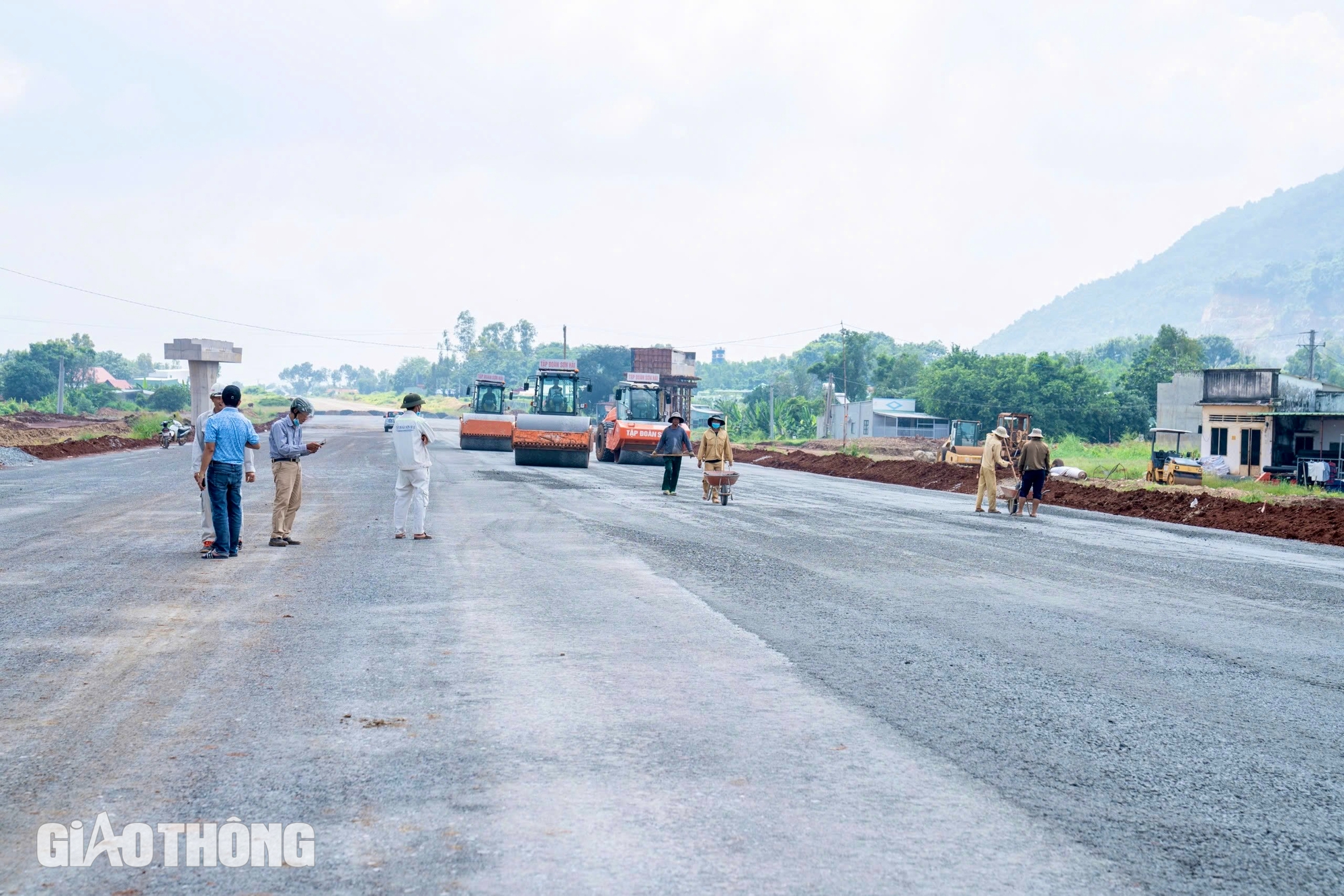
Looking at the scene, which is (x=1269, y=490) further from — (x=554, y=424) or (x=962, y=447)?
(x=554, y=424)

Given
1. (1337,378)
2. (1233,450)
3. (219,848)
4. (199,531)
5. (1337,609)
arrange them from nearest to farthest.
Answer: (219,848), (1337,609), (199,531), (1233,450), (1337,378)

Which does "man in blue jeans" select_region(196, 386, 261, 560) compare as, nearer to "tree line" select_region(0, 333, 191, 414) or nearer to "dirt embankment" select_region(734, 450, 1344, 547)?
"dirt embankment" select_region(734, 450, 1344, 547)

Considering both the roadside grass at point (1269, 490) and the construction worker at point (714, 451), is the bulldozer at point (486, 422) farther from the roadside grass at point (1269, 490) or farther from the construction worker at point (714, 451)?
the roadside grass at point (1269, 490)

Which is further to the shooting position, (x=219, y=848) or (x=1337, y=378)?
(x=1337, y=378)

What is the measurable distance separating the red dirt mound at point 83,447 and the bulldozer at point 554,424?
53.3ft

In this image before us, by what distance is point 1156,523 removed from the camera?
21.5m

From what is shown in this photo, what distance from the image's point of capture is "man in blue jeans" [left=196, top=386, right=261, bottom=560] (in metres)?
11.7

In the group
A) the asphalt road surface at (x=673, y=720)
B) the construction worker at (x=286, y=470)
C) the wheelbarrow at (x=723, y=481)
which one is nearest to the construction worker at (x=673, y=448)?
the wheelbarrow at (x=723, y=481)

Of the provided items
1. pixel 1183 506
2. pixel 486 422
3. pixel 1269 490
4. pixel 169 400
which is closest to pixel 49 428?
pixel 486 422

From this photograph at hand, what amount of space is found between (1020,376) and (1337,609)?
70416mm

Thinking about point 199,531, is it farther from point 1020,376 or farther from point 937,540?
point 1020,376

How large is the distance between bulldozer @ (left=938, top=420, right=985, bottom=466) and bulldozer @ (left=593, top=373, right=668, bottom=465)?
13.4 meters

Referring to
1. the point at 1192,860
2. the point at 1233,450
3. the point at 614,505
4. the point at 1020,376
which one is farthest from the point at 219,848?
the point at 1020,376

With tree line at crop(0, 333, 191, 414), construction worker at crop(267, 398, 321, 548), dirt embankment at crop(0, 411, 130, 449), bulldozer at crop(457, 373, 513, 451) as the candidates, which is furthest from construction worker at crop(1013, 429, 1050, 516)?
tree line at crop(0, 333, 191, 414)
